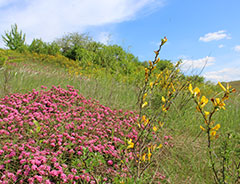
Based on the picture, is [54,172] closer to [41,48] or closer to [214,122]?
[214,122]

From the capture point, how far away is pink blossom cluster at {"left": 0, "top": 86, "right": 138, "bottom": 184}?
229 cm

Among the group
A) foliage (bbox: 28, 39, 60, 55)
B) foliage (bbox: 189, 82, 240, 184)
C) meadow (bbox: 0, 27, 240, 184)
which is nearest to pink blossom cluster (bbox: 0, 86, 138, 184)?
meadow (bbox: 0, 27, 240, 184)

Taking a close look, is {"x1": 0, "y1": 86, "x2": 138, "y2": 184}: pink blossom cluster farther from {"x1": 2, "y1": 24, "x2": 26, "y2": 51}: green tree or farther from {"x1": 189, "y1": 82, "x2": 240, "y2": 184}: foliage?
{"x1": 2, "y1": 24, "x2": 26, "y2": 51}: green tree

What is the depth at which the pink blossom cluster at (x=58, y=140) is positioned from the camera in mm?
2293

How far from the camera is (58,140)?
9.13ft

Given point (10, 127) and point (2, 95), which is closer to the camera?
point (10, 127)

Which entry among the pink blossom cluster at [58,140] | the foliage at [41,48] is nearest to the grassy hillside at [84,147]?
the pink blossom cluster at [58,140]

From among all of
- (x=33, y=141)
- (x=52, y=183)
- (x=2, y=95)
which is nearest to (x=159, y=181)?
(x=52, y=183)

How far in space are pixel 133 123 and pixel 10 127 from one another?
2.02 metres

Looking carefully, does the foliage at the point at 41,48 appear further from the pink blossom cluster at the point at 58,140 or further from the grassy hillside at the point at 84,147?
the pink blossom cluster at the point at 58,140

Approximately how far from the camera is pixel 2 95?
14.5 ft

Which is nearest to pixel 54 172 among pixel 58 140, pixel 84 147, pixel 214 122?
pixel 84 147

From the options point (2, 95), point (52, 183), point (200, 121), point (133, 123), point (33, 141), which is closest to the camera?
point (52, 183)

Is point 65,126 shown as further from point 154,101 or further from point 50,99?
point 154,101
